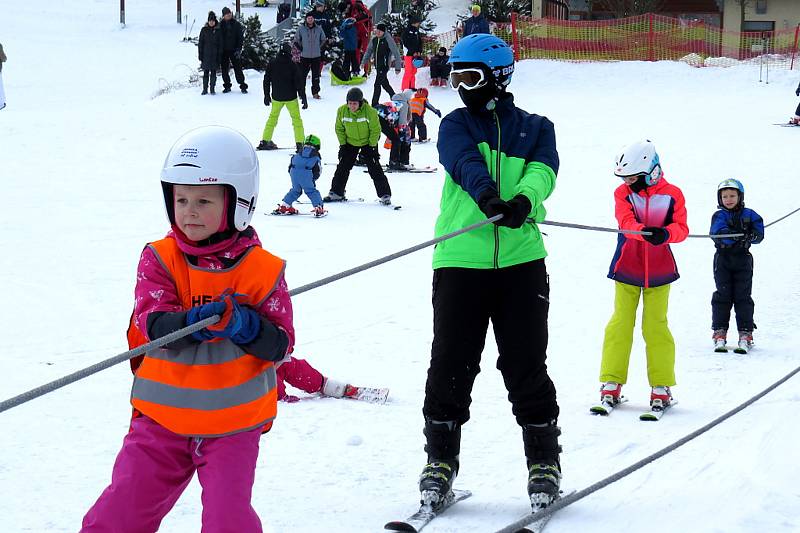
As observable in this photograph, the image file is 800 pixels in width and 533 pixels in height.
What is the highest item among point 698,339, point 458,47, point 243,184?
point 458,47

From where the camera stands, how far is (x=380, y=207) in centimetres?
1438

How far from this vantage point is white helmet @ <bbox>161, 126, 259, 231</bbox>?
305 cm

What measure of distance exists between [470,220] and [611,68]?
87.7 feet

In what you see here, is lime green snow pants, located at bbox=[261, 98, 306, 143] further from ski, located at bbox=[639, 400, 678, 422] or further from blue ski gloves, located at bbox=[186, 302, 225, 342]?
blue ski gloves, located at bbox=[186, 302, 225, 342]

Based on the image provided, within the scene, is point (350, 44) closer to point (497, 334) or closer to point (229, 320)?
point (497, 334)

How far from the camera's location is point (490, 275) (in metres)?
4.09

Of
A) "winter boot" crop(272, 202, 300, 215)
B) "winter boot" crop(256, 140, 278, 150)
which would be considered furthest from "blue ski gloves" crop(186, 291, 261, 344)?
"winter boot" crop(256, 140, 278, 150)

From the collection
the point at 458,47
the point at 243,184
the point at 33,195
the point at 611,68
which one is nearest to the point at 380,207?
the point at 33,195

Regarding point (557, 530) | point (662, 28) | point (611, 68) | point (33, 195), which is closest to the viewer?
→ point (557, 530)

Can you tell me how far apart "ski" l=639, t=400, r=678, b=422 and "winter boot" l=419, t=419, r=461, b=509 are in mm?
2149

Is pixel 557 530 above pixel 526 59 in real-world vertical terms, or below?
below

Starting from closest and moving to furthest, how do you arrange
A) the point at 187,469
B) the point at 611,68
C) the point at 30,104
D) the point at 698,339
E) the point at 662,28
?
the point at 187,469 < the point at 698,339 < the point at 30,104 < the point at 611,68 < the point at 662,28

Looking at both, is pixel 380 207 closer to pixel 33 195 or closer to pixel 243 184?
pixel 33 195

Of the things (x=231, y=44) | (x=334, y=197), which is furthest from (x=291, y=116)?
(x=231, y=44)
